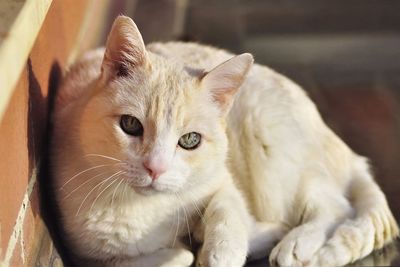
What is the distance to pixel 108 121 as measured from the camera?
171cm

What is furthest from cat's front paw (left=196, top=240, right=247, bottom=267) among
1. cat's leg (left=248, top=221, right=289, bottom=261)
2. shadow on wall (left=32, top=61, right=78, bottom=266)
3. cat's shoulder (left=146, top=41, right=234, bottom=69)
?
cat's shoulder (left=146, top=41, right=234, bottom=69)

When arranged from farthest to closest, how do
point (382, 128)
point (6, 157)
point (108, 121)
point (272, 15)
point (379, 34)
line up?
1. point (272, 15)
2. point (379, 34)
3. point (382, 128)
4. point (108, 121)
5. point (6, 157)

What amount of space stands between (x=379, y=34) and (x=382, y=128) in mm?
1395

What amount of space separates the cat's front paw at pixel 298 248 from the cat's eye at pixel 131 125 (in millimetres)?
597

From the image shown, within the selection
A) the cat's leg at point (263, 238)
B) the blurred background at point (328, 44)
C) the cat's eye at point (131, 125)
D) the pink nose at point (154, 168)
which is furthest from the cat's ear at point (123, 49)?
the blurred background at point (328, 44)

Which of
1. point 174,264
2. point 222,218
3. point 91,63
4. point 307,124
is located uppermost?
point 91,63

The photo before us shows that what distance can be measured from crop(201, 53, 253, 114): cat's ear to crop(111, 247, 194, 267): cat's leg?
1.31 feet

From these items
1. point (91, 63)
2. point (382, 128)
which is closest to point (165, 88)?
point (91, 63)

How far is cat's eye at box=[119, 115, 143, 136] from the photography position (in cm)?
171

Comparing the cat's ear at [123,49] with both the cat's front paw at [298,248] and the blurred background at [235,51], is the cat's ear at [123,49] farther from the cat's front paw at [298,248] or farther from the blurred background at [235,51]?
the cat's front paw at [298,248]

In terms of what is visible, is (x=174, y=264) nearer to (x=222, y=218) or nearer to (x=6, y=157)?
(x=222, y=218)

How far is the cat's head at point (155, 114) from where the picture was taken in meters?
1.67

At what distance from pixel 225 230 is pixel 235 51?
7.47 feet

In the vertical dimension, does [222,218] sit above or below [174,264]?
above
